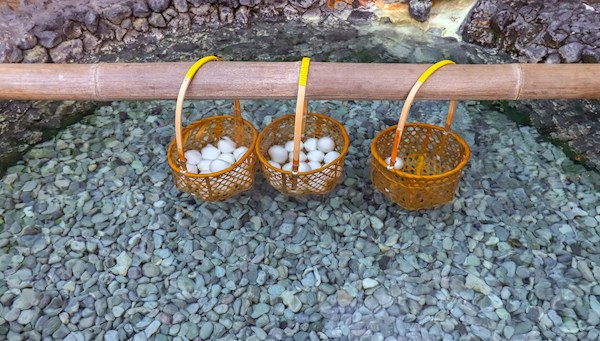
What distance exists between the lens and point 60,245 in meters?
2.32

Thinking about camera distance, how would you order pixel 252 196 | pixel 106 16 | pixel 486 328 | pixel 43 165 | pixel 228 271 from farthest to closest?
pixel 106 16 → pixel 43 165 → pixel 252 196 → pixel 228 271 → pixel 486 328

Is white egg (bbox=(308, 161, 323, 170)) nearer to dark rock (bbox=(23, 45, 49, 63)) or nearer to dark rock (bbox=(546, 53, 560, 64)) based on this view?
dark rock (bbox=(546, 53, 560, 64))

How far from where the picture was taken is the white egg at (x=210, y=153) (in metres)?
2.46

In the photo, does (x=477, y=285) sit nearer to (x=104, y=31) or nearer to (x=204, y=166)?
(x=204, y=166)

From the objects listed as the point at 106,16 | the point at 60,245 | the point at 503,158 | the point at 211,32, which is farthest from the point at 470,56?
the point at 60,245

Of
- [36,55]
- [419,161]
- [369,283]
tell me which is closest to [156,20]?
[36,55]

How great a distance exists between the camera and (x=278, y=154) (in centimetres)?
246

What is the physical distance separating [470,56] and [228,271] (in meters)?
2.51

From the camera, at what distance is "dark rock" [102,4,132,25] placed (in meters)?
3.77

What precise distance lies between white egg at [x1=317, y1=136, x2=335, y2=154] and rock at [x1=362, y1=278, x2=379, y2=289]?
681 mm

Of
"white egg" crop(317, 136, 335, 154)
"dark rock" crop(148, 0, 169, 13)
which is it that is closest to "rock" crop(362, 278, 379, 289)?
"white egg" crop(317, 136, 335, 154)

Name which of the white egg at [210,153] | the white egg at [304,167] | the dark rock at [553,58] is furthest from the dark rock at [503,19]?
the white egg at [210,153]

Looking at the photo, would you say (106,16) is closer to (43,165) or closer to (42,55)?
→ (42,55)

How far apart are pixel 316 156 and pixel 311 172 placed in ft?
0.88
